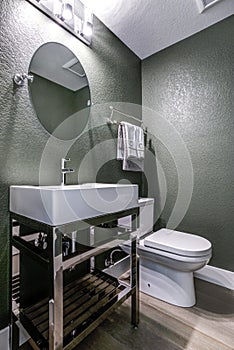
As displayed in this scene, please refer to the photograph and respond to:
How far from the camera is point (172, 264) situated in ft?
4.40

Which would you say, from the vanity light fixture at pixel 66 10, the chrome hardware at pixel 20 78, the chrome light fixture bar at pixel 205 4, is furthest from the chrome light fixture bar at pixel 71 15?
the chrome light fixture bar at pixel 205 4

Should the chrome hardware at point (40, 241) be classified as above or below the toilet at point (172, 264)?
above

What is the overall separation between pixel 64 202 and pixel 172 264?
3.14 ft

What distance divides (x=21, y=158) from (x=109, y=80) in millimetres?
1115

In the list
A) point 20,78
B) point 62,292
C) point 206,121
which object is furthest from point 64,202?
point 206,121

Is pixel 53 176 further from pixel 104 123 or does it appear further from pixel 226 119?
pixel 226 119

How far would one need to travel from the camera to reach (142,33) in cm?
186

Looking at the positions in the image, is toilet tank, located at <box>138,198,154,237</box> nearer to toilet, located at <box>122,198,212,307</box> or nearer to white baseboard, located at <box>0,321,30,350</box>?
toilet, located at <box>122,198,212,307</box>

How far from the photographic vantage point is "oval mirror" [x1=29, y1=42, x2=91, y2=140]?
Result: 122 centimetres

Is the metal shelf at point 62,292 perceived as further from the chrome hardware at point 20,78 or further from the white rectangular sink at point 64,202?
the chrome hardware at point 20,78

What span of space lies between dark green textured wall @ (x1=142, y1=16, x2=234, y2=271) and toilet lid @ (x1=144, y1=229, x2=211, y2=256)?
1.31ft

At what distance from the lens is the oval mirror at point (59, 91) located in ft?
4.00

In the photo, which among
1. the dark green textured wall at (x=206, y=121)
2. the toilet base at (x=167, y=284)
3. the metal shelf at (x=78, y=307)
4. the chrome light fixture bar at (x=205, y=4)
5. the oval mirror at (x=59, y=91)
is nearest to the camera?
the metal shelf at (x=78, y=307)

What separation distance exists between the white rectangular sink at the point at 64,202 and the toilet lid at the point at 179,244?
50 cm
